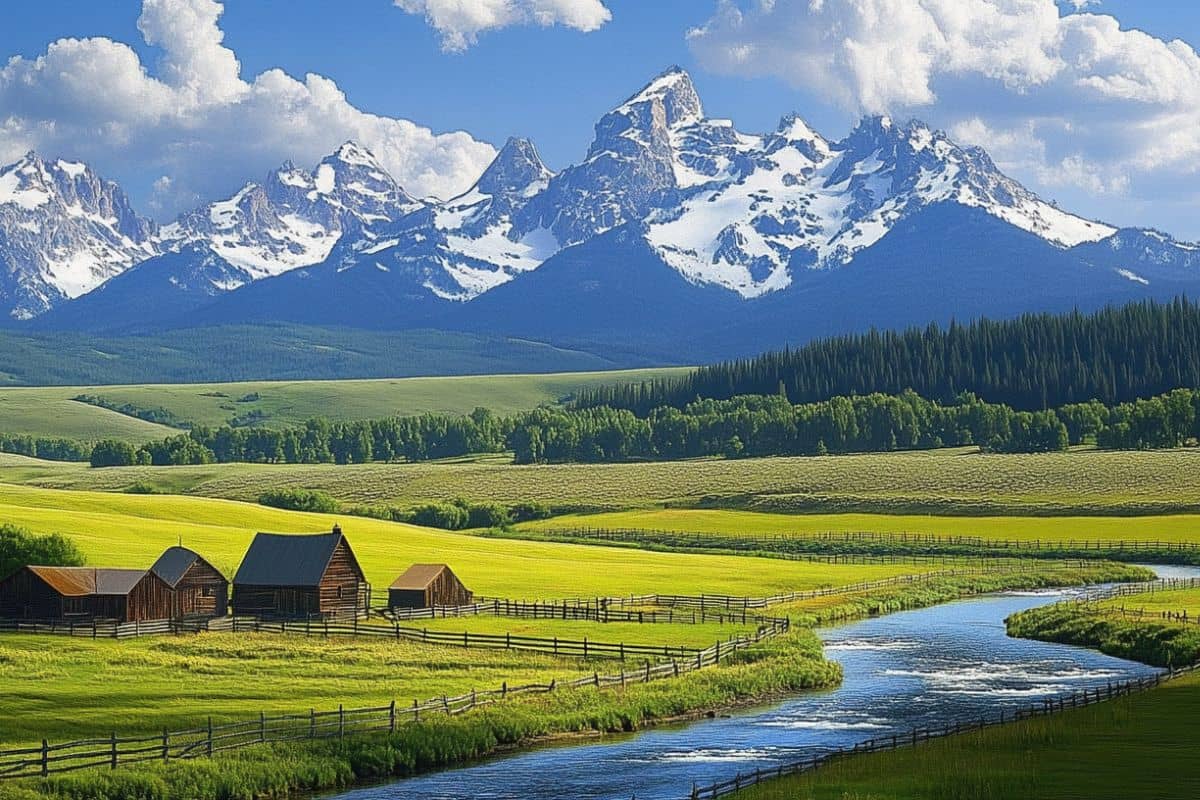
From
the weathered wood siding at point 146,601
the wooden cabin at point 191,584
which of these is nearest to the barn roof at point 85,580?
the weathered wood siding at point 146,601

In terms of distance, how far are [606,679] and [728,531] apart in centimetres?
9290

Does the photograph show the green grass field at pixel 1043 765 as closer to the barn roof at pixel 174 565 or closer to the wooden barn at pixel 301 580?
the wooden barn at pixel 301 580

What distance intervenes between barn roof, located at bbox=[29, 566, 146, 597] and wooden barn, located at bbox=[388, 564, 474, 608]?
13.6 m

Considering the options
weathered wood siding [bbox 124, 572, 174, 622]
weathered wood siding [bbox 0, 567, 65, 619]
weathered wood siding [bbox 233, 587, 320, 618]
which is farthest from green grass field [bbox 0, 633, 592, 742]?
weathered wood siding [bbox 233, 587, 320, 618]

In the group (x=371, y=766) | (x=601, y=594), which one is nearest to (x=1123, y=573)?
(x=601, y=594)

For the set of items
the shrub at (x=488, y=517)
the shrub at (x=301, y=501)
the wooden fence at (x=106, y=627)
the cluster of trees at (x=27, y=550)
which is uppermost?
the shrub at (x=301, y=501)

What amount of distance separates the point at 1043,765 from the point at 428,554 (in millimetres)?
73772

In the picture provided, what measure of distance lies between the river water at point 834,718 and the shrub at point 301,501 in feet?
328

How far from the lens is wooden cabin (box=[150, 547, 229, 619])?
83.1 metres

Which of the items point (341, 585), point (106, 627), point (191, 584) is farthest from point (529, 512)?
point (106, 627)

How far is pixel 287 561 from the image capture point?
88312 millimetres

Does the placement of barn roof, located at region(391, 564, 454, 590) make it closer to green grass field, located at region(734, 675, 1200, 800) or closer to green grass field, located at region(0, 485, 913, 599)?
green grass field, located at region(0, 485, 913, 599)

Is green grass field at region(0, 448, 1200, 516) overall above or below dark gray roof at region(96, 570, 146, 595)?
above

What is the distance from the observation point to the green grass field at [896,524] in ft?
462
